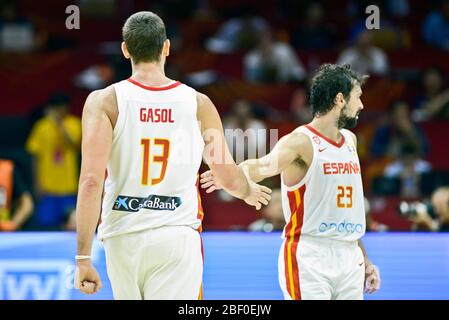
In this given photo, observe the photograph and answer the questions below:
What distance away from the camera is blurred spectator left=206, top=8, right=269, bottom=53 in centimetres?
1488

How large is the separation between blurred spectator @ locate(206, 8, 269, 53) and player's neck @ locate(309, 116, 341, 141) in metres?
8.41

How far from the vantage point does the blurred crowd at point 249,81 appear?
35.6 ft

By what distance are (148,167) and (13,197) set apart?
4862 millimetres

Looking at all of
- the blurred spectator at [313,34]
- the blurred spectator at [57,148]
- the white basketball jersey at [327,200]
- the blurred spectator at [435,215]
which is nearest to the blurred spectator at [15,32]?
the blurred spectator at [57,148]

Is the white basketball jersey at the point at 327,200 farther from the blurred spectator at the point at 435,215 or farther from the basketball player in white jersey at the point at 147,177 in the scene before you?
the blurred spectator at the point at 435,215

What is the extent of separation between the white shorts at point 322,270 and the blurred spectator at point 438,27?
979cm

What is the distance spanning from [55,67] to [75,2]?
11.2ft

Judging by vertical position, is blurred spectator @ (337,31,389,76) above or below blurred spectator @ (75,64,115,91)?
above

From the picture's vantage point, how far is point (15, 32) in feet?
47.9

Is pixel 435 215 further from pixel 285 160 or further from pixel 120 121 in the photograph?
pixel 120 121

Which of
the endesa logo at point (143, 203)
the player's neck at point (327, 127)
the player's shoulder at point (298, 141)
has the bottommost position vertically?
the endesa logo at point (143, 203)

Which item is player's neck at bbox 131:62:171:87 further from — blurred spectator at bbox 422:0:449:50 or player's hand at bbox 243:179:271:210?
blurred spectator at bbox 422:0:449:50

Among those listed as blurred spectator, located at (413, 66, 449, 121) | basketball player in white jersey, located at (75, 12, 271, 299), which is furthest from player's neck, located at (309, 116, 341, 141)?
blurred spectator, located at (413, 66, 449, 121)

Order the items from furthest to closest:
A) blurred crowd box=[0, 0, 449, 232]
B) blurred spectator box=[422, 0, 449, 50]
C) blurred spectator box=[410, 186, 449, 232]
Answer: blurred spectator box=[422, 0, 449, 50], blurred crowd box=[0, 0, 449, 232], blurred spectator box=[410, 186, 449, 232]
